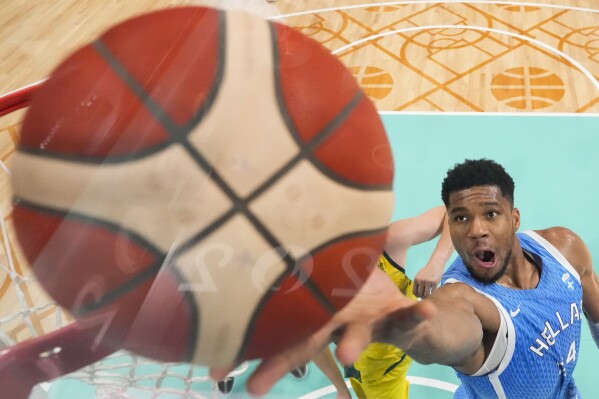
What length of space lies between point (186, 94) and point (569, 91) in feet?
8.21

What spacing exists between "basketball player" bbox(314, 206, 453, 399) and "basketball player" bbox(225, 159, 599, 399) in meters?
0.14

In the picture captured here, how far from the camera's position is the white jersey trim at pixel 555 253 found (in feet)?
3.98

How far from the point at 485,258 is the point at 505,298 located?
Answer: 0.09 meters

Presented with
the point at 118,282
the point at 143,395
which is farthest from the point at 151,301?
the point at 143,395

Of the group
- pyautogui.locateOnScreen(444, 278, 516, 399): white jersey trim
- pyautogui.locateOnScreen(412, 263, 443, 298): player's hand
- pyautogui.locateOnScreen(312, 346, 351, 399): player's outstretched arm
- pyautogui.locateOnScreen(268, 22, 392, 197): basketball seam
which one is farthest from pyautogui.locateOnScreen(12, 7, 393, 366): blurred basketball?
pyautogui.locateOnScreen(412, 263, 443, 298): player's hand

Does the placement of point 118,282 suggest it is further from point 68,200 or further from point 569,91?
point 569,91

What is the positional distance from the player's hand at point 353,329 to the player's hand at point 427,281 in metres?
0.78

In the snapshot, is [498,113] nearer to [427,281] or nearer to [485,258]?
[427,281]

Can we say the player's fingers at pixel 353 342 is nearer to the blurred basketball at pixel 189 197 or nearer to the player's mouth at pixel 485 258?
the blurred basketball at pixel 189 197

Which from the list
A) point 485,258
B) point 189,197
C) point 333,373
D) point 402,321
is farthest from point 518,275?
point 189,197

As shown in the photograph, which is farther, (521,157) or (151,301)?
(521,157)

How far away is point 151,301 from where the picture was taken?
54 centimetres

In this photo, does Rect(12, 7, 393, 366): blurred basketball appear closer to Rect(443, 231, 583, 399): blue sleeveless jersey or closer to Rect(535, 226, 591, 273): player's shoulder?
Rect(443, 231, 583, 399): blue sleeveless jersey

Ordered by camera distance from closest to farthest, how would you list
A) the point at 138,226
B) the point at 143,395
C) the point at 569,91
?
the point at 138,226 → the point at 143,395 → the point at 569,91
